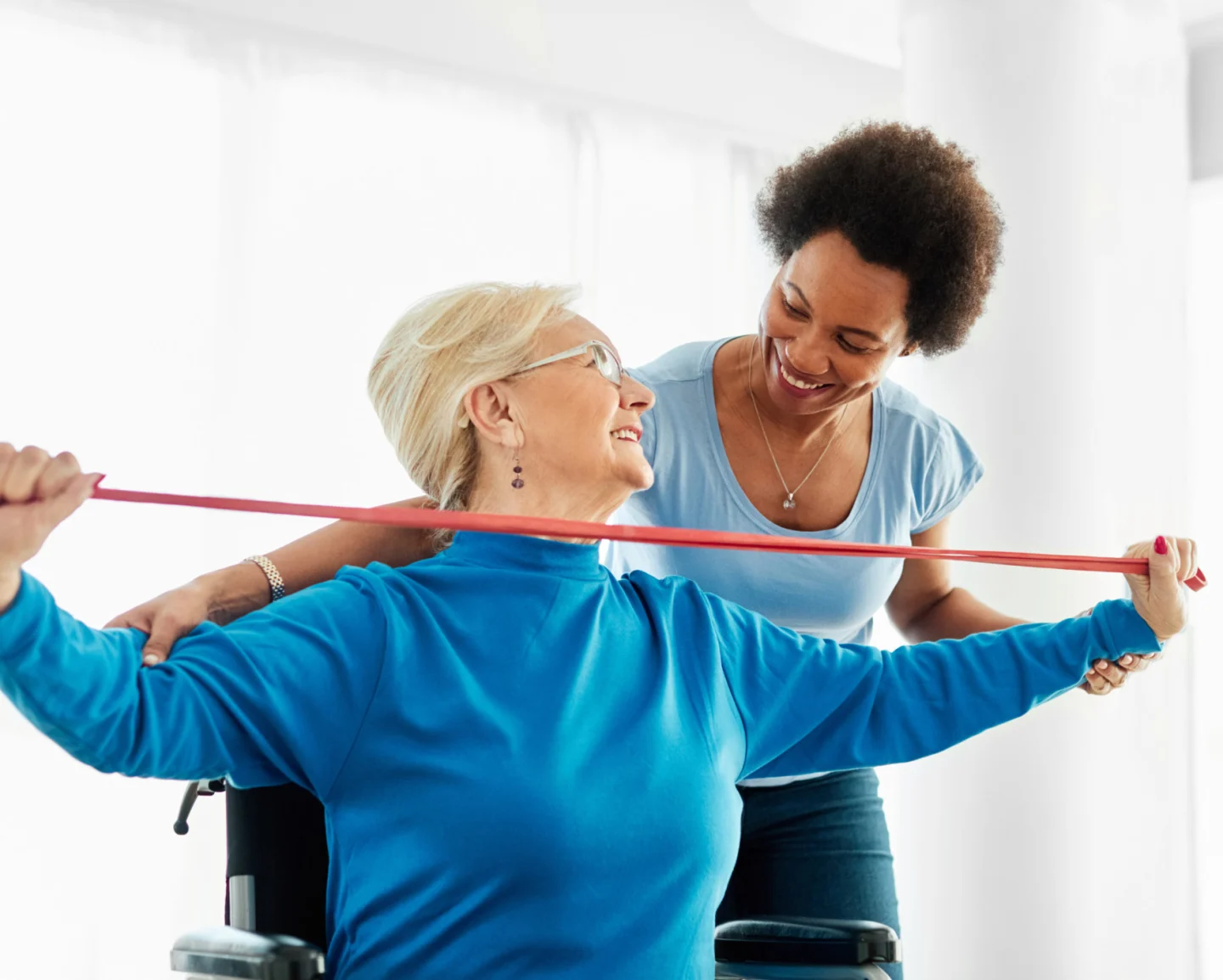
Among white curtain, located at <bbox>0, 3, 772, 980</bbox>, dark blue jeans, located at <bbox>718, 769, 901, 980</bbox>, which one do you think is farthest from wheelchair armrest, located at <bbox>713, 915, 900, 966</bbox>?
white curtain, located at <bbox>0, 3, 772, 980</bbox>

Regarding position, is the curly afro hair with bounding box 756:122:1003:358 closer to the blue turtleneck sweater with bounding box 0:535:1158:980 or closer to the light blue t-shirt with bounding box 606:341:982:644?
the light blue t-shirt with bounding box 606:341:982:644

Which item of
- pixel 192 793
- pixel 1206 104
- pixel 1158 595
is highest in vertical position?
pixel 1206 104

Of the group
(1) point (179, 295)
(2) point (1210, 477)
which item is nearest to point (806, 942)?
(1) point (179, 295)

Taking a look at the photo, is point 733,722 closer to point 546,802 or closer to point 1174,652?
point 546,802

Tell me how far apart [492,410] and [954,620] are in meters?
0.88

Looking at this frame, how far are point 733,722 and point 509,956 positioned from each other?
1.22 ft

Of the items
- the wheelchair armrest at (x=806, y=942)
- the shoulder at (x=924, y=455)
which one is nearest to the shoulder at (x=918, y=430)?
the shoulder at (x=924, y=455)

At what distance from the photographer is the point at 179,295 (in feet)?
10.9

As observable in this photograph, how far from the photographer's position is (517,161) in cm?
400

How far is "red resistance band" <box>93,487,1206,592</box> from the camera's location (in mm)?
1132

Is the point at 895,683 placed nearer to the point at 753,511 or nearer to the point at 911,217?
the point at 753,511

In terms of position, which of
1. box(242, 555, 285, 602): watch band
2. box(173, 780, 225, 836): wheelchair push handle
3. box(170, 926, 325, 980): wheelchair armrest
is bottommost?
box(170, 926, 325, 980): wheelchair armrest

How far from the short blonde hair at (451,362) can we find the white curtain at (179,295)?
1.60 m

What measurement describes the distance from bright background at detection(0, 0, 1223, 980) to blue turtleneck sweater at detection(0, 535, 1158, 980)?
74.1 inches
